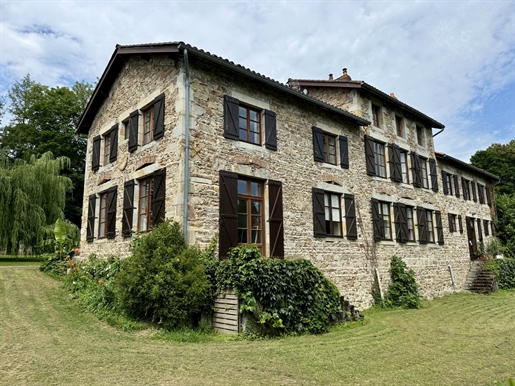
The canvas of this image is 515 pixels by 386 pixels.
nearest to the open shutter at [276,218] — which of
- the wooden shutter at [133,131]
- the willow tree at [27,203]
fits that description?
the wooden shutter at [133,131]

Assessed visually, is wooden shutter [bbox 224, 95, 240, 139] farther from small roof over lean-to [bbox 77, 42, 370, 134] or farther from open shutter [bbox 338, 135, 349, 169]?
open shutter [bbox 338, 135, 349, 169]

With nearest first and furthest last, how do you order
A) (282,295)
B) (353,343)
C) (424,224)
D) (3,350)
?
(3,350) < (353,343) < (282,295) < (424,224)

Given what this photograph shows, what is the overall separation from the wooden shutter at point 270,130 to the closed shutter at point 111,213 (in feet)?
14.9

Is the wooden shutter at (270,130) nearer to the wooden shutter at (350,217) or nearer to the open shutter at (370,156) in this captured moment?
the wooden shutter at (350,217)

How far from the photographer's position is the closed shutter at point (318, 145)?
429 inches

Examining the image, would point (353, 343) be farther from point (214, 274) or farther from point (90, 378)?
point (90, 378)

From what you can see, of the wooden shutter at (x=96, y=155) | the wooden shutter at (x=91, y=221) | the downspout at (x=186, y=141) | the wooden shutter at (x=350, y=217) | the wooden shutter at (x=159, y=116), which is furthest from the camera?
the wooden shutter at (x=96, y=155)

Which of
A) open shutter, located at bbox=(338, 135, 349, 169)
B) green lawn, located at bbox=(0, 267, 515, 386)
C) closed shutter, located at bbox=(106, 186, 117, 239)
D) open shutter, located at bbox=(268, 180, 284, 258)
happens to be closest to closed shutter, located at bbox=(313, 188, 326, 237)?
open shutter, located at bbox=(268, 180, 284, 258)

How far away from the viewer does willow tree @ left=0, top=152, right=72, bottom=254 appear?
15391 millimetres

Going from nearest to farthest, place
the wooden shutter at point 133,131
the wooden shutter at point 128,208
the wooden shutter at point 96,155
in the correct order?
the wooden shutter at point 128,208 → the wooden shutter at point 133,131 → the wooden shutter at point 96,155

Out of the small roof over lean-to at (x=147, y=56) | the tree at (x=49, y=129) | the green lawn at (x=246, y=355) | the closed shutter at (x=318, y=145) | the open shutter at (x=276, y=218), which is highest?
the tree at (x=49, y=129)

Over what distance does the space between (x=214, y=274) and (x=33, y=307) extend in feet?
14.1

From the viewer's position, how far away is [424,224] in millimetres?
14727

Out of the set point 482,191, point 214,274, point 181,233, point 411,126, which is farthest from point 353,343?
point 482,191
